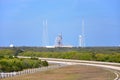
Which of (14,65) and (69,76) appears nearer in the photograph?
(69,76)

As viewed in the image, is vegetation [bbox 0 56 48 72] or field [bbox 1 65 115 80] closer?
field [bbox 1 65 115 80]

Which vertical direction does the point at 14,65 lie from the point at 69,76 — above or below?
above

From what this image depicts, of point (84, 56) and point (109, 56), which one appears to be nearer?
point (109, 56)

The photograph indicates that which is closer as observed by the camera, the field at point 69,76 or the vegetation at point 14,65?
the field at point 69,76

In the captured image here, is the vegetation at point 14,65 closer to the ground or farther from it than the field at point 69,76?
farther from it

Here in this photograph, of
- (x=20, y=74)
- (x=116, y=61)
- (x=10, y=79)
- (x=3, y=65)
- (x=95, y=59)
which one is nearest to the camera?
(x=10, y=79)

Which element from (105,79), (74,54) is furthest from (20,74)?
(74,54)

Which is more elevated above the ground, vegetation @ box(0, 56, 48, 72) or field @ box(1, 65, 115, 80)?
vegetation @ box(0, 56, 48, 72)

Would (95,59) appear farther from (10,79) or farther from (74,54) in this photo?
(10,79)

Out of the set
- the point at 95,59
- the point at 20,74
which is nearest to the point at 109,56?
the point at 95,59

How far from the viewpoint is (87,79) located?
167ft

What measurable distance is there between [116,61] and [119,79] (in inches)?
2121

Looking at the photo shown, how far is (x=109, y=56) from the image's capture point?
108 m

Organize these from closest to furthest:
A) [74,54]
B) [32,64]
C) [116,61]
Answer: [32,64], [116,61], [74,54]
